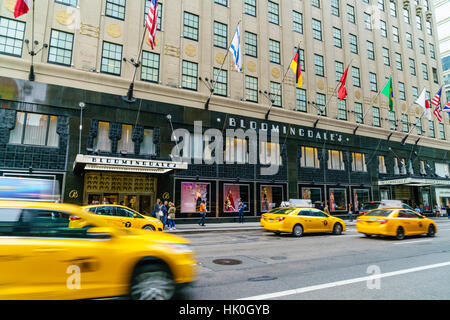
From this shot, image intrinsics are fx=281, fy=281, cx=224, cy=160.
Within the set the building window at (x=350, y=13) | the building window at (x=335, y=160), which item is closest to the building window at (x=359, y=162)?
the building window at (x=335, y=160)

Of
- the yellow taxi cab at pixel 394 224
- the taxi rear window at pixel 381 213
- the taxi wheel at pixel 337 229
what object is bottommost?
the taxi wheel at pixel 337 229

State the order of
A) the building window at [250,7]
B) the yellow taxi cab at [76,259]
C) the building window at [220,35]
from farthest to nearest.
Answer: the building window at [250,7]
the building window at [220,35]
the yellow taxi cab at [76,259]

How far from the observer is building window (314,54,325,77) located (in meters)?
29.0

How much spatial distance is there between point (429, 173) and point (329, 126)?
56.8 ft

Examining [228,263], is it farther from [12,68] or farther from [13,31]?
[13,31]

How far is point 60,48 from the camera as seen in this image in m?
18.4

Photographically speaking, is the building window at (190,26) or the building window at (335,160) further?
the building window at (335,160)

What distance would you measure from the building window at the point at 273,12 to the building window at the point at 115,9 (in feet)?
45.4

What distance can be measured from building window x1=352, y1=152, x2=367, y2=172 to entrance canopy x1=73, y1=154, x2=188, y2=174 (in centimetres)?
2016

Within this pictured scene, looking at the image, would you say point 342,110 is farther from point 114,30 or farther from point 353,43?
point 114,30

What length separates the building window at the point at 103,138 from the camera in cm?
1855

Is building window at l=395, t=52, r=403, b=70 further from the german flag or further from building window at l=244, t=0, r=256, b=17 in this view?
the german flag

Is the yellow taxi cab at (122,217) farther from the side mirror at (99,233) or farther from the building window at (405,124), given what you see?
the building window at (405,124)

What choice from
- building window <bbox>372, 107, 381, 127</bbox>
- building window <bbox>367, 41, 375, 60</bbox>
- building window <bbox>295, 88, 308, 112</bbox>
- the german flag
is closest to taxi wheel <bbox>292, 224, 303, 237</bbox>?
the german flag
